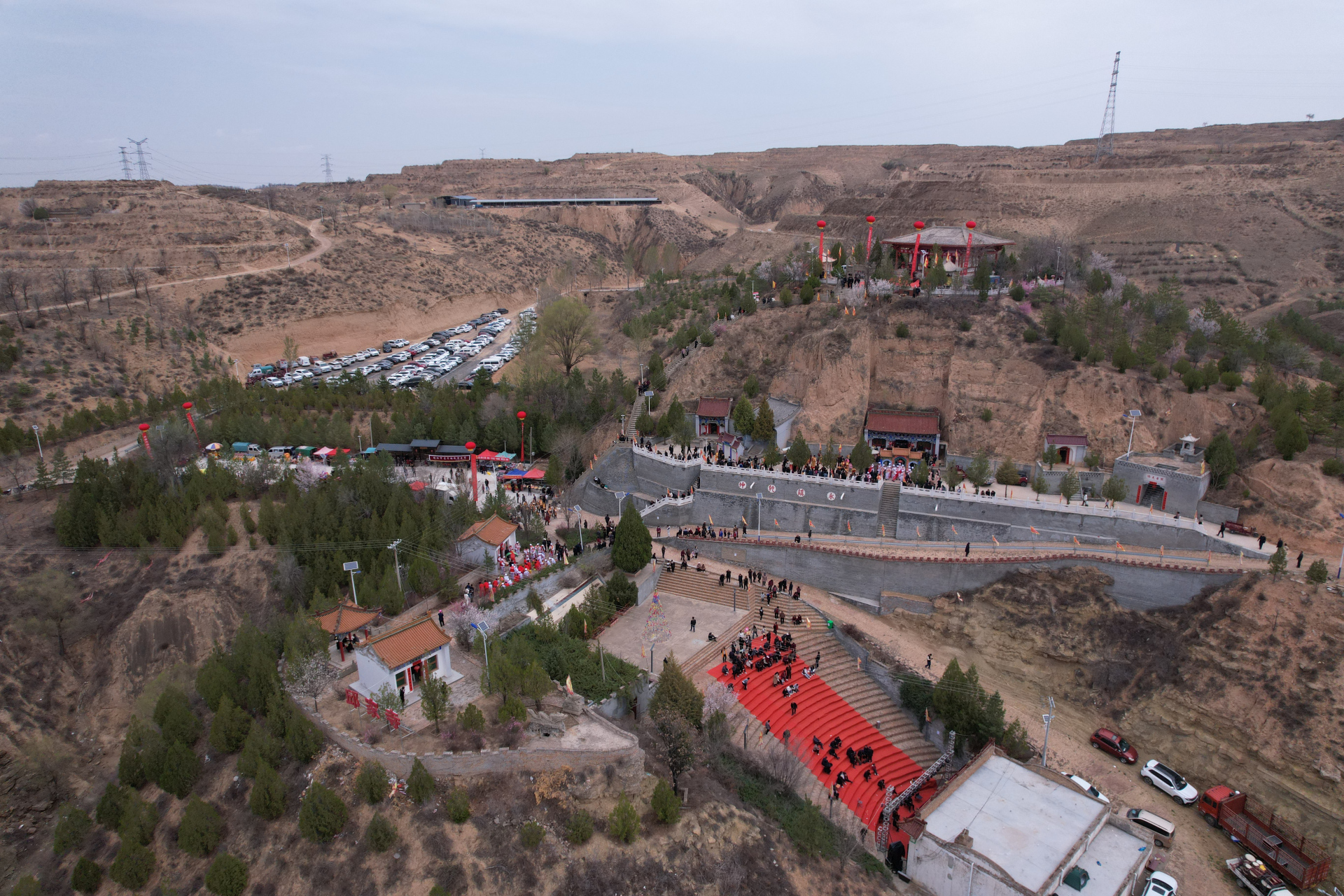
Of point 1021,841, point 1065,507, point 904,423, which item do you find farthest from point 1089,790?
point 904,423

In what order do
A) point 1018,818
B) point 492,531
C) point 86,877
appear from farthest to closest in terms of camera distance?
point 492,531, point 1018,818, point 86,877

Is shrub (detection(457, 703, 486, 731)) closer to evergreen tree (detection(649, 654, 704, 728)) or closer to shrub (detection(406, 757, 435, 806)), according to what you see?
shrub (detection(406, 757, 435, 806))

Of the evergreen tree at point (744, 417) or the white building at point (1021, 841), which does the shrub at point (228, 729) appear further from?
the evergreen tree at point (744, 417)

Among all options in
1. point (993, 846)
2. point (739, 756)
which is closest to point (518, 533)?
point (739, 756)

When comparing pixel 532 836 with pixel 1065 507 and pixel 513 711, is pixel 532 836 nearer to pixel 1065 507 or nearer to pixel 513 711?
pixel 513 711

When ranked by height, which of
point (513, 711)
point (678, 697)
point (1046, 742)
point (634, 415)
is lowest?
point (1046, 742)

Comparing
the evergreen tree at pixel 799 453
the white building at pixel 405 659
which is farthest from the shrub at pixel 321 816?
the evergreen tree at pixel 799 453

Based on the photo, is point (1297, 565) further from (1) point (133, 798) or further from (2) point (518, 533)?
(1) point (133, 798)
